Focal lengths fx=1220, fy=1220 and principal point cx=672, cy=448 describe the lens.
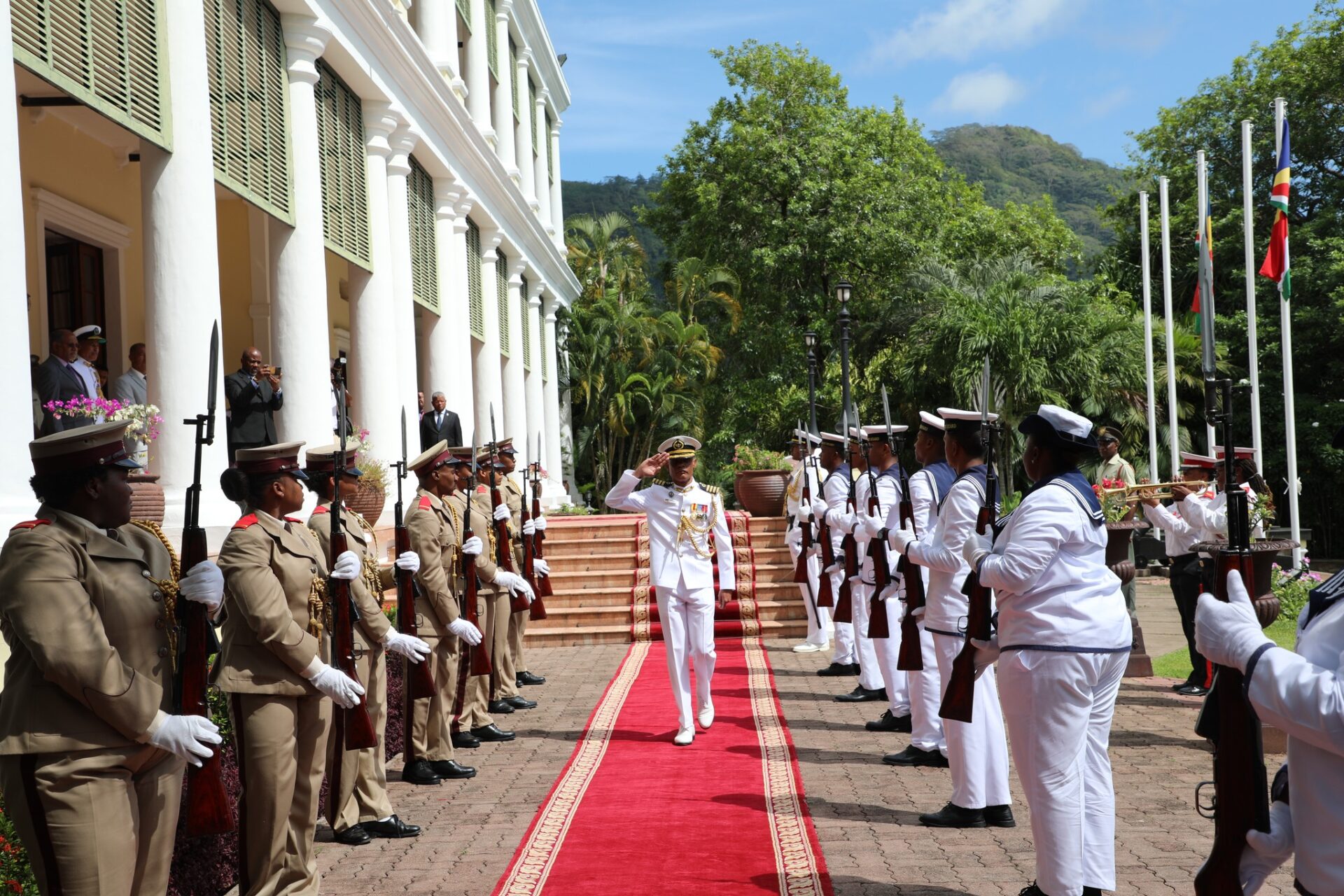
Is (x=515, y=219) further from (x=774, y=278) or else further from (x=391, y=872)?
(x=391, y=872)

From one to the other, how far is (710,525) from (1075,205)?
11308cm

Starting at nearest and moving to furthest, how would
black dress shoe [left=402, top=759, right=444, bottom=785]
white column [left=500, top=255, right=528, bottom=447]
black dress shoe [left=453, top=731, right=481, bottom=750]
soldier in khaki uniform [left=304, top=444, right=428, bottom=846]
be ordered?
soldier in khaki uniform [left=304, top=444, right=428, bottom=846], black dress shoe [left=402, top=759, right=444, bottom=785], black dress shoe [left=453, top=731, right=481, bottom=750], white column [left=500, top=255, right=528, bottom=447]

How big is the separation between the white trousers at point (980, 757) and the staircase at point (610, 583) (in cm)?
920

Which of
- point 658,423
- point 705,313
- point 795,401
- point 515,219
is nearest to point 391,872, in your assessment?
point 515,219

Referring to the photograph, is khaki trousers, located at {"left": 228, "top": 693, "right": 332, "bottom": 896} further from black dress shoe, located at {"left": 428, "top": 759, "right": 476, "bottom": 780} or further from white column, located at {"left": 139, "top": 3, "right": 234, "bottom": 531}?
white column, located at {"left": 139, "top": 3, "right": 234, "bottom": 531}

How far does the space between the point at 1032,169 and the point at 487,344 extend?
11200cm

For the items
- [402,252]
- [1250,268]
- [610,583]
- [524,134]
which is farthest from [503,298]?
[1250,268]

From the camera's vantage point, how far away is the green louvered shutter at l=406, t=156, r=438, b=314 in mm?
19078

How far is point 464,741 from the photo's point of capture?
9.25m

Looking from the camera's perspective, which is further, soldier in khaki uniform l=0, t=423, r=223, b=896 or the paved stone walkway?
the paved stone walkway

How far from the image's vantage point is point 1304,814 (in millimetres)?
2846

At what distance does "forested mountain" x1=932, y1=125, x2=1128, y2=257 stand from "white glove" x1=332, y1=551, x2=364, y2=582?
94.0m

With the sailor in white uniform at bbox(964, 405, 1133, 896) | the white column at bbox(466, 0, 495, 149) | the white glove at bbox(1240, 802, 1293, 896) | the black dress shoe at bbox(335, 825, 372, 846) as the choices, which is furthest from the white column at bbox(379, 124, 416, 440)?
the white glove at bbox(1240, 802, 1293, 896)

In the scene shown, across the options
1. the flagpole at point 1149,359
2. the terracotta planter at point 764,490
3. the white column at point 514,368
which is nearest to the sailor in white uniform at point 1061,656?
the terracotta planter at point 764,490
